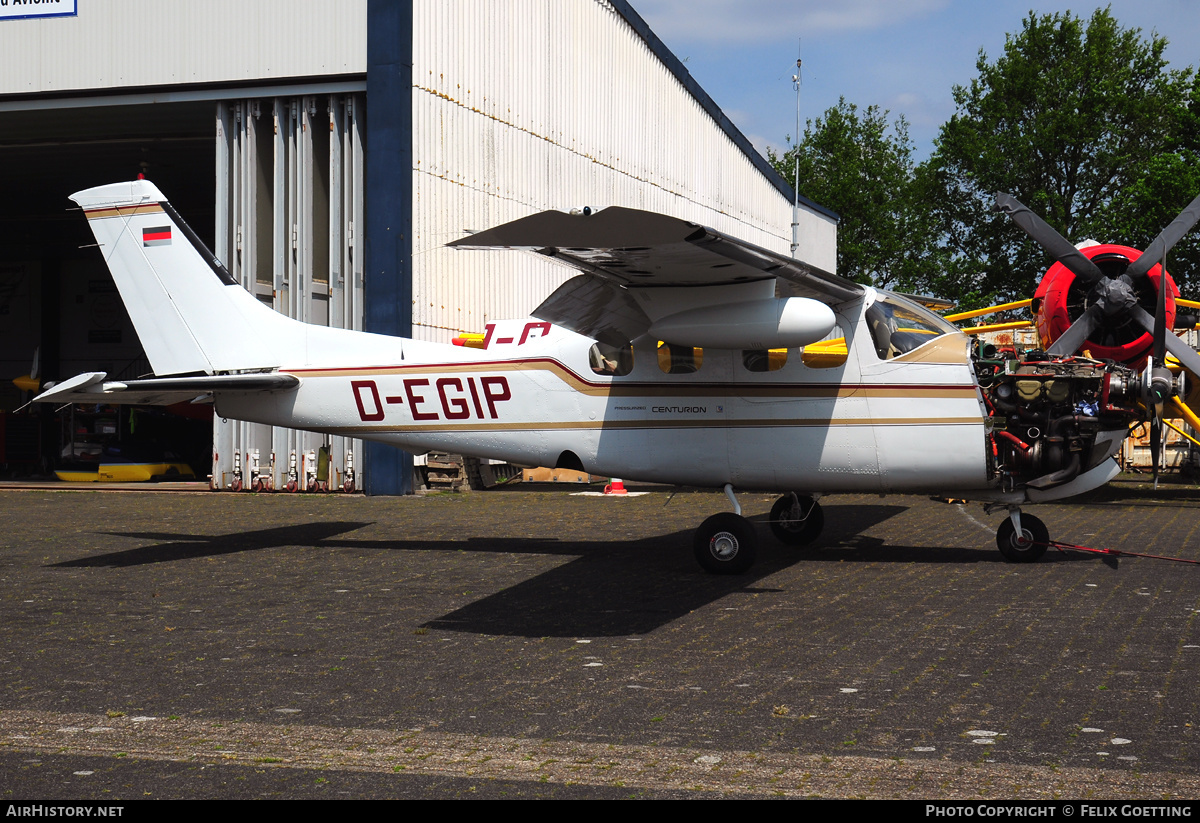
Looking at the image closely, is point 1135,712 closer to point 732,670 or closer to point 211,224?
point 732,670

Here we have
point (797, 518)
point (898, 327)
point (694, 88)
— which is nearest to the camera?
point (898, 327)

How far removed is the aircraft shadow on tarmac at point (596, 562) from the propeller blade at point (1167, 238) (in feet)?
17.3

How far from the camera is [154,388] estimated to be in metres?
10.4

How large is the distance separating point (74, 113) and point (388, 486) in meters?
10.3

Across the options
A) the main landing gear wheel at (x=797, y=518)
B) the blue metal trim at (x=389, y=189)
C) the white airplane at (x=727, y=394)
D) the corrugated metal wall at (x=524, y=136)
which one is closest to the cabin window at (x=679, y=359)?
the white airplane at (x=727, y=394)

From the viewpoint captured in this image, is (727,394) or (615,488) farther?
(615,488)

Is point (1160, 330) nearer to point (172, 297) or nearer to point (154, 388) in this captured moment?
point (154, 388)

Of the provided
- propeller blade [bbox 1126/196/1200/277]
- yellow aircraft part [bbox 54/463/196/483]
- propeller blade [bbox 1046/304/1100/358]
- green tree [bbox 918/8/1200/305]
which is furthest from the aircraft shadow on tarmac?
green tree [bbox 918/8/1200/305]

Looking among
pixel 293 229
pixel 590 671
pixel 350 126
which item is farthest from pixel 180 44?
pixel 590 671

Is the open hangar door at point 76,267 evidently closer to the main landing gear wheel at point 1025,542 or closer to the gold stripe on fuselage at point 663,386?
the gold stripe on fuselage at point 663,386

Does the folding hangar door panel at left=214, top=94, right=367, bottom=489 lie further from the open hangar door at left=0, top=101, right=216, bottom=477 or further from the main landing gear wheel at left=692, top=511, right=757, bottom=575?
the main landing gear wheel at left=692, top=511, right=757, bottom=575

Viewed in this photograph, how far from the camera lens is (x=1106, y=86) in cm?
4638

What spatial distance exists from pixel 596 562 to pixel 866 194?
62461 millimetres
